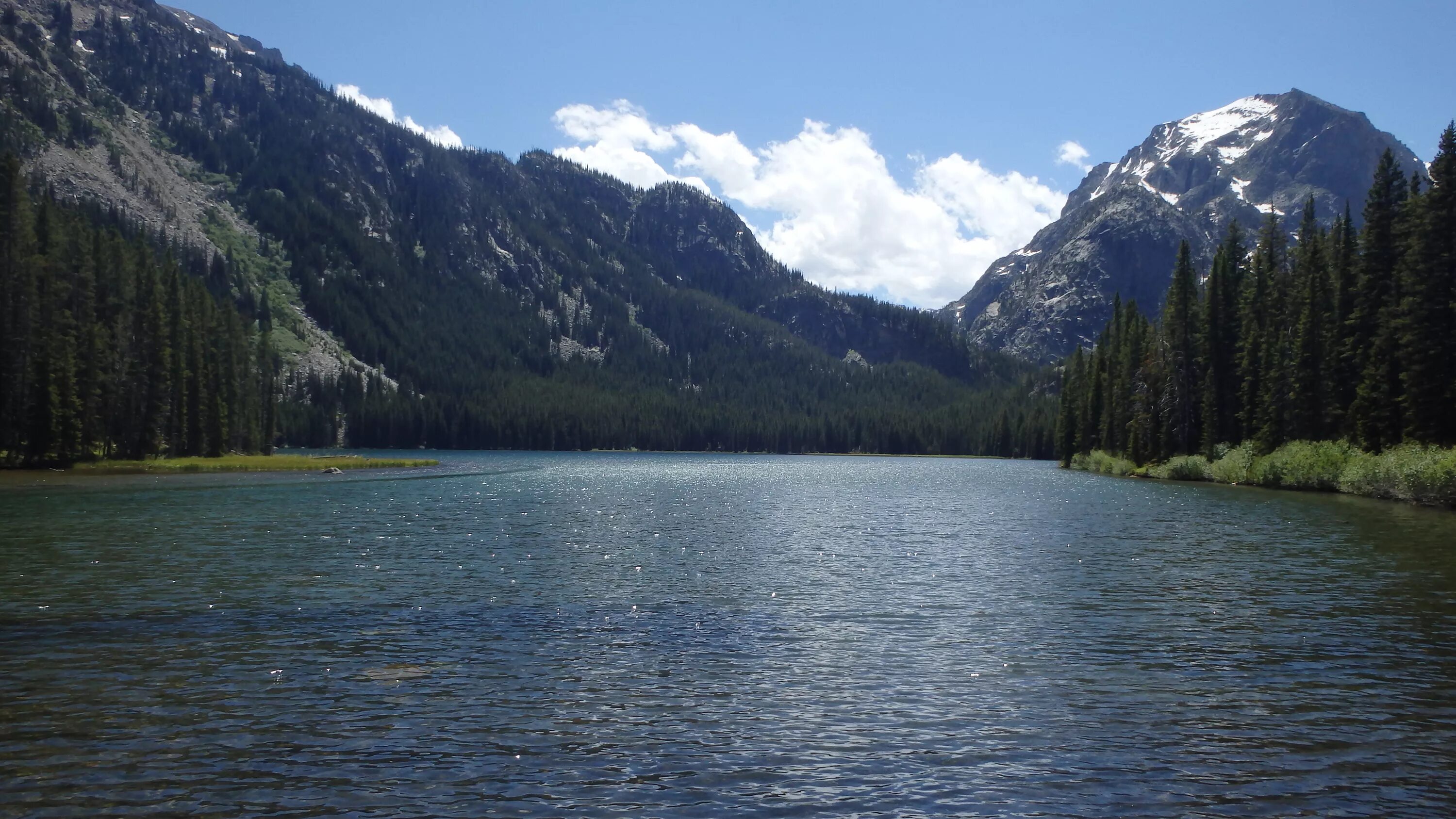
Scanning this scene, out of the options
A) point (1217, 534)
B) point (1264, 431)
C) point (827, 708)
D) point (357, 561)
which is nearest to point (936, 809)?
point (827, 708)

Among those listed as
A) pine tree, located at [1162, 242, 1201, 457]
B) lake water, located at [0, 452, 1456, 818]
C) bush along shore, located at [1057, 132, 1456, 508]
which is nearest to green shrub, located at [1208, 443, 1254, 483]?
bush along shore, located at [1057, 132, 1456, 508]

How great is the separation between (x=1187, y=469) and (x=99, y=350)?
116 m

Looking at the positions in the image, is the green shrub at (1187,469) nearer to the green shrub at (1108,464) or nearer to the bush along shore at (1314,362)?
the bush along shore at (1314,362)

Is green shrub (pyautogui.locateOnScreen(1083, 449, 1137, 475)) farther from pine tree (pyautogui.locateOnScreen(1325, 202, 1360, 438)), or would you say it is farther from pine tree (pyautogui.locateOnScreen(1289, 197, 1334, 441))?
pine tree (pyautogui.locateOnScreen(1325, 202, 1360, 438))

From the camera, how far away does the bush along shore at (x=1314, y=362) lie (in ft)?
239

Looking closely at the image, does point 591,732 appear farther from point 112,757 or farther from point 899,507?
point 899,507

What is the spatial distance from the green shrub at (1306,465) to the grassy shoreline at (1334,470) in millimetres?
63

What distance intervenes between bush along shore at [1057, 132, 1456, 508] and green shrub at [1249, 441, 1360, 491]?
154 mm

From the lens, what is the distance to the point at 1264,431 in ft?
314

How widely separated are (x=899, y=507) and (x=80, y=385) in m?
82.1

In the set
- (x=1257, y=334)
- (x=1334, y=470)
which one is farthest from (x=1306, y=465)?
(x=1257, y=334)

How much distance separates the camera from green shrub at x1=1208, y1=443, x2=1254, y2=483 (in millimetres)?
97375

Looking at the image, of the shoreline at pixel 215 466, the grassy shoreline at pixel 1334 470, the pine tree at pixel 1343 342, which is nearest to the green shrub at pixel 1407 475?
the grassy shoreline at pixel 1334 470

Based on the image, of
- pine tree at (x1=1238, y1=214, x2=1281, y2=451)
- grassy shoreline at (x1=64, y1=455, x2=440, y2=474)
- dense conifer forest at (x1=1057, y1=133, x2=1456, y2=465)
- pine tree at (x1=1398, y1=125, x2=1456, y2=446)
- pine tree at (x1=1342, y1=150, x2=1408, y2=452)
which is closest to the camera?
pine tree at (x1=1398, y1=125, x2=1456, y2=446)
